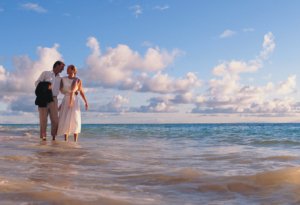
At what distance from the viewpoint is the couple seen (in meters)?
9.52

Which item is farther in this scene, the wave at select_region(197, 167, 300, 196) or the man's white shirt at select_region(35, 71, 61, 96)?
the man's white shirt at select_region(35, 71, 61, 96)

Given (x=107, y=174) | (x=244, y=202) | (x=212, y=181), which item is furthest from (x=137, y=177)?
(x=244, y=202)

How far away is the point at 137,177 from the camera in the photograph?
4121mm

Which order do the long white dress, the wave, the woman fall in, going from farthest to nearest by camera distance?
the long white dress
the woman
the wave

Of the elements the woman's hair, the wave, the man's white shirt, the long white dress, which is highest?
the woman's hair

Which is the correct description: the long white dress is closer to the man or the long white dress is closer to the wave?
the man

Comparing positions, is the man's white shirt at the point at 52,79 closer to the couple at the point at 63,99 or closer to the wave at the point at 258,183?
the couple at the point at 63,99

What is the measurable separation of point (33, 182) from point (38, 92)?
21.1ft

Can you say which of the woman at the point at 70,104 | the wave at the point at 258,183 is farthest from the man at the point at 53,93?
the wave at the point at 258,183

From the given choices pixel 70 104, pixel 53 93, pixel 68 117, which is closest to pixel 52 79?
pixel 53 93

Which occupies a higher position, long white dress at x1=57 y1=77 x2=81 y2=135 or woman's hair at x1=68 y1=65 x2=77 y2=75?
woman's hair at x1=68 y1=65 x2=77 y2=75

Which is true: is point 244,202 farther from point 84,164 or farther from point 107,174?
point 84,164

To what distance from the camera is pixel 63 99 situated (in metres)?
9.77

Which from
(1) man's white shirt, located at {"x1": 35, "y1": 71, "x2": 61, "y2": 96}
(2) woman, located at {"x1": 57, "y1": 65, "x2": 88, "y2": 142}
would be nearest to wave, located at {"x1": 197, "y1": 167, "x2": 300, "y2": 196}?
(2) woman, located at {"x1": 57, "y1": 65, "x2": 88, "y2": 142}
